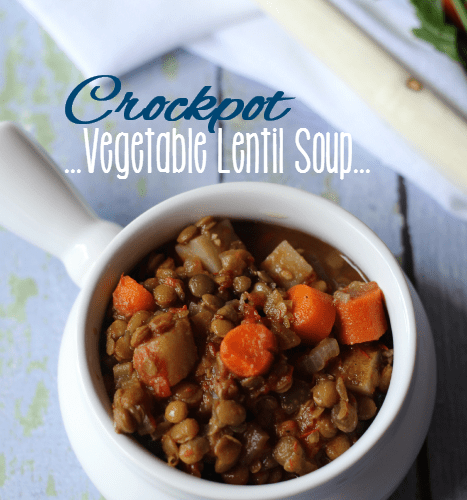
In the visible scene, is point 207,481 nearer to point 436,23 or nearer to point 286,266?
point 286,266

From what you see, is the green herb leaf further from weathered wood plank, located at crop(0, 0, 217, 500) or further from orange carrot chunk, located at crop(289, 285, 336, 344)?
orange carrot chunk, located at crop(289, 285, 336, 344)

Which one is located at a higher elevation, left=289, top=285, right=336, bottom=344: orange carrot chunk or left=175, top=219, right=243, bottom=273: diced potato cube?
left=175, top=219, right=243, bottom=273: diced potato cube

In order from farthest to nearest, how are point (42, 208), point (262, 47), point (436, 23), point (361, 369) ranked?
point (262, 47), point (436, 23), point (42, 208), point (361, 369)

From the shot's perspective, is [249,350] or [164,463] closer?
[164,463]

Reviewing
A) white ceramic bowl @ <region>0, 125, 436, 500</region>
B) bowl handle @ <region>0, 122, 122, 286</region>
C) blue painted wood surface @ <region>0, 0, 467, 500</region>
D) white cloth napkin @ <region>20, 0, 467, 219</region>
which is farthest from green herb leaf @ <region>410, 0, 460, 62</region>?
bowl handle @ <region>0, 122, 122, 286</region>

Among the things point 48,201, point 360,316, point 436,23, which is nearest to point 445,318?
point 360,316

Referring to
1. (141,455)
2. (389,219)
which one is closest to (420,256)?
(389,219)
